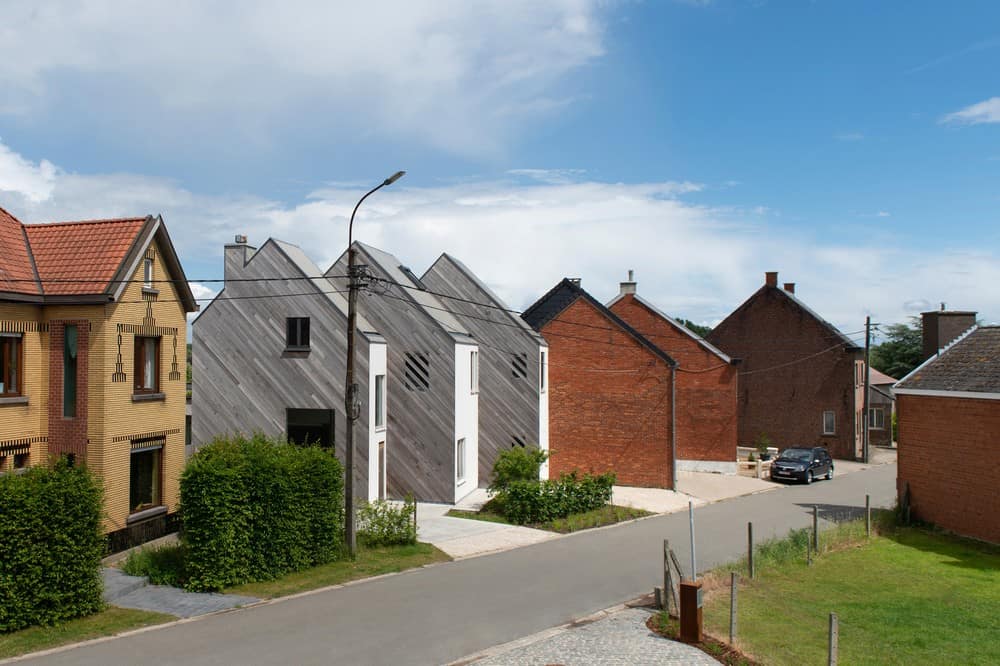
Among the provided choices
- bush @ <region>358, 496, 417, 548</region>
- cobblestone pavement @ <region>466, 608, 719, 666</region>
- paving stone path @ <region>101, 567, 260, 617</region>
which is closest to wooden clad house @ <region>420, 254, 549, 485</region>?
bush @ <region>358, 496, 417, 548</region>

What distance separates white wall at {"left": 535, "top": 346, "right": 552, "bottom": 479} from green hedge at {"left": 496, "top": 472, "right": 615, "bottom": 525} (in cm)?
553

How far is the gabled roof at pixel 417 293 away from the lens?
1109 inches

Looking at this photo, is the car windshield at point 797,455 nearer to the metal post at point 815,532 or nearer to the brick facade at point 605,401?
the brick facade at point 605,401

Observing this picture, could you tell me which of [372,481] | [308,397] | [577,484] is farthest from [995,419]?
[308,397]

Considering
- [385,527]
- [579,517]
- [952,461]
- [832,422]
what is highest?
[952,461]

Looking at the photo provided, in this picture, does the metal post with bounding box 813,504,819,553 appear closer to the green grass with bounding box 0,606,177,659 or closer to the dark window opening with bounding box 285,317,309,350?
the green grass with bounding box 0,606,177,659

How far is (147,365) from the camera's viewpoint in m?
20.2

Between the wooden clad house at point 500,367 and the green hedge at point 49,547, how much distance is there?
61.5 ft

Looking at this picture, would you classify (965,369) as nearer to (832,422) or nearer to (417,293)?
(417,293)

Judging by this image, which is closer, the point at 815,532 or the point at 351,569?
the point at 351,569

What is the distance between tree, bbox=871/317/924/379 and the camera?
255ft

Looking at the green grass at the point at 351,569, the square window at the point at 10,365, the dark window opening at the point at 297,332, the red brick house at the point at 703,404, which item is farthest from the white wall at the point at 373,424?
the red brick house at the point at 703,404

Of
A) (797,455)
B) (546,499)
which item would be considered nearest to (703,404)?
(797,455)

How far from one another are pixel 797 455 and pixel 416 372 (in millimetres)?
20556
